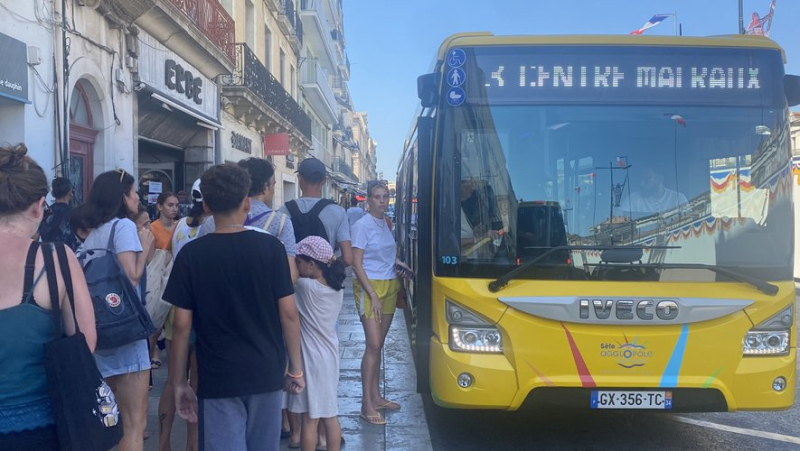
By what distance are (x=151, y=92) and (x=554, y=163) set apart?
8.12 m

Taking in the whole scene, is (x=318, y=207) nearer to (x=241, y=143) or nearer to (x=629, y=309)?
(x=629, y=309)

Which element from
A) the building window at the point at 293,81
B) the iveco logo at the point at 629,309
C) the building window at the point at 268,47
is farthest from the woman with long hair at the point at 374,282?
the building window at the point at 293,81

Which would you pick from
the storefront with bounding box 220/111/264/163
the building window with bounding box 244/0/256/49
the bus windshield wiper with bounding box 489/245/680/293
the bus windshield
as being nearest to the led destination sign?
the bus windshield

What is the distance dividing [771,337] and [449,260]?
2140 millimetres

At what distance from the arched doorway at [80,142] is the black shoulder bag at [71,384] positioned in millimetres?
6574

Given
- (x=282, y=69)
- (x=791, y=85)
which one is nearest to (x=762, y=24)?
(x=282, y=69)

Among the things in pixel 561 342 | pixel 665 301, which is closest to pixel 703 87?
pixel 665 301

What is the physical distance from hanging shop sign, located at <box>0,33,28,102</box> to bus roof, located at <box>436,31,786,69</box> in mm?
4555

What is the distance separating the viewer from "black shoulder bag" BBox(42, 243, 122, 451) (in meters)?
2.24

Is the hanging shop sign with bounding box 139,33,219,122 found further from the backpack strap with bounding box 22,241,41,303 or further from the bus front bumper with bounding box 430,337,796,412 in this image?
the backpack strap with bounding box 22,241,41,303

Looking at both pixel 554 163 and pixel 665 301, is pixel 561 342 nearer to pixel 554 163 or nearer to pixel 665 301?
pixel 665 301

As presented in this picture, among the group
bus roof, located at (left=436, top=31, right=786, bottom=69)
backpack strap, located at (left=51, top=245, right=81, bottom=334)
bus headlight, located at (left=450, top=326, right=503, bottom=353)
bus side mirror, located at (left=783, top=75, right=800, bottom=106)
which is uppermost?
bus roof, located at (left=436, top=31, right=786, bottom=69)

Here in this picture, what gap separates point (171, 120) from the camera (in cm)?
1316

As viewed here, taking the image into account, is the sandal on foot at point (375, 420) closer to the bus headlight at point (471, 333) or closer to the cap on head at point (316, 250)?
the bus headlight at point (471, 333)
